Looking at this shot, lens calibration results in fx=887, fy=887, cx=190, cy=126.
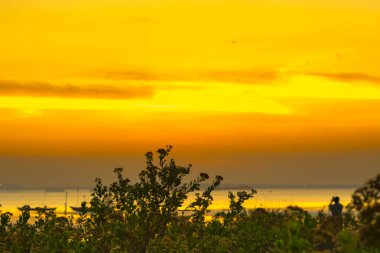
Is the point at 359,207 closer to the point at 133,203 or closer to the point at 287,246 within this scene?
the point at 287,246

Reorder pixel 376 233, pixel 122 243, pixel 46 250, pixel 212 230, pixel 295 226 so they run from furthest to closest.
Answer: pixel 212 230 → pixel 122 243 → pixel 46 250 → pixel 295 226 → pixel 376 233

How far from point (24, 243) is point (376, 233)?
16092 millimetres

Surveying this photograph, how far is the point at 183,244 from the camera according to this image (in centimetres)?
2689

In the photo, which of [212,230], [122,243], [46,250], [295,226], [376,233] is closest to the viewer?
[376,233]

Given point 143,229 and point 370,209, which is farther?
point 143,229

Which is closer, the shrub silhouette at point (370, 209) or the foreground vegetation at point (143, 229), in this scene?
the shrub silhouette at point (370, 209)

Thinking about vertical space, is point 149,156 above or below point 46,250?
above

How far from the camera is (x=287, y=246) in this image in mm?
15734

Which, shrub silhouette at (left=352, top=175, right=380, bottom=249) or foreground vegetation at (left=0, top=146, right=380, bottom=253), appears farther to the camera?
foreground vegetation at (left=0, top=146, right=380, bottom=253)

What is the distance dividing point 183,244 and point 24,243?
4.83 m

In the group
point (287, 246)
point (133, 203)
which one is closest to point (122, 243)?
point (133, 203)

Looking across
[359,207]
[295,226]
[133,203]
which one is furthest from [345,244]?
[133,203]

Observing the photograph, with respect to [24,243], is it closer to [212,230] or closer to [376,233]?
[212,230]

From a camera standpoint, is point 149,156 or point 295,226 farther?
point 149,156
